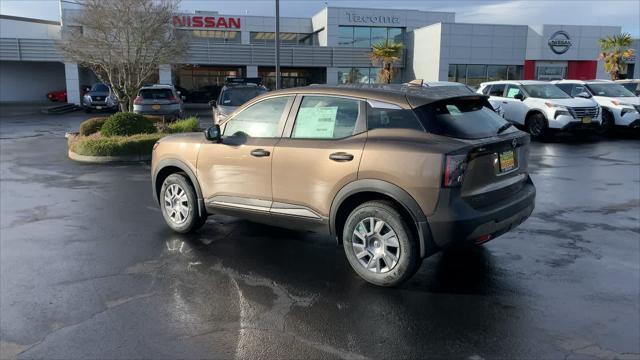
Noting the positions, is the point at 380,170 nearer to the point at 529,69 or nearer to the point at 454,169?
the point at 454,169

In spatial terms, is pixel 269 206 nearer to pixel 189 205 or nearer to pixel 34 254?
pixel 189 205

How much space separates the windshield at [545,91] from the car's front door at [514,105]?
11.0 inches

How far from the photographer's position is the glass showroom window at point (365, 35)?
4272 centimetres

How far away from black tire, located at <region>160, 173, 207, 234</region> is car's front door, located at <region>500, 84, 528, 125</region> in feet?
43.0

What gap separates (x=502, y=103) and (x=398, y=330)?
1477 cm

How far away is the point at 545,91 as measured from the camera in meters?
16.3

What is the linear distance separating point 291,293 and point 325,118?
1.69 metres

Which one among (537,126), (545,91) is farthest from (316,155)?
(545,91)

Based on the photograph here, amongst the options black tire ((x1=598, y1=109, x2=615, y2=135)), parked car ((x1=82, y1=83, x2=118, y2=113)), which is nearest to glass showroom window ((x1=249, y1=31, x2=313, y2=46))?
parked car ((x1=82, y1=83, x2=118, y2=113))

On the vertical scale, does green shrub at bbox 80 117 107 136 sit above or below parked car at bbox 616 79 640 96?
below

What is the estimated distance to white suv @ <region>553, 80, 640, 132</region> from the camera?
16.4m

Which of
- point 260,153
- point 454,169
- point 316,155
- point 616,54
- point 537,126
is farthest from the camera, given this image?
point 616,54

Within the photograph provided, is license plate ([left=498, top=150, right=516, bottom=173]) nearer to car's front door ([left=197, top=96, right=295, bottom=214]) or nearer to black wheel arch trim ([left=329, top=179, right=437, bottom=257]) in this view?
black wheel arch trim ([left=329, top=179, right=437, bottom=257])

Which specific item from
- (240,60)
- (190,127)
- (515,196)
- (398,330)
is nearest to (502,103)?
(190,127)
